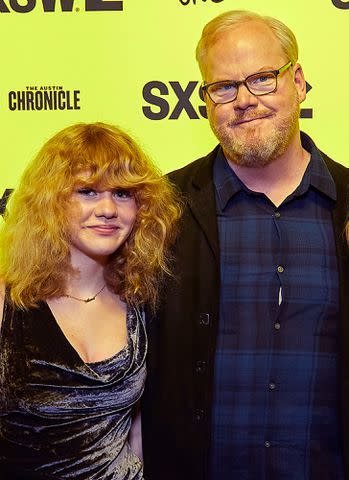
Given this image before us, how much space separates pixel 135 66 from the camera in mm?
2178

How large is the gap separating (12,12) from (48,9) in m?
0.11

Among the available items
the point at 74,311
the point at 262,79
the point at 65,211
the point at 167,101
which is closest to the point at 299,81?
the point at 262,79

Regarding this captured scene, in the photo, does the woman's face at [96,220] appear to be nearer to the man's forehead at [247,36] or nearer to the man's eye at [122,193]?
the man's eye at [122,193]

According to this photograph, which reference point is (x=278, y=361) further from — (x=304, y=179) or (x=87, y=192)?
(x=87, y=192)

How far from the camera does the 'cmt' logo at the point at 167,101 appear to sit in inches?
85.7

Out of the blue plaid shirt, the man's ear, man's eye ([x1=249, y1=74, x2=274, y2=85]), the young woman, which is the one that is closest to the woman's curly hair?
the young woman

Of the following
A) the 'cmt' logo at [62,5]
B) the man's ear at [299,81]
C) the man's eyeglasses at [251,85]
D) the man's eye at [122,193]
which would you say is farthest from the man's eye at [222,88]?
the 'cmt' logo at [62,5]

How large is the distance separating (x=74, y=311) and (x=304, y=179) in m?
0.64

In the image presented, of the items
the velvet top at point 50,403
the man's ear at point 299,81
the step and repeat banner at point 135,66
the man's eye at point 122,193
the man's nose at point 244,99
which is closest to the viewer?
the velvet top at point 50,403

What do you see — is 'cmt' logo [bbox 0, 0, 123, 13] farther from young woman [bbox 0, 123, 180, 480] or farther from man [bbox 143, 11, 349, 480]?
young woman [bbox 0, 123, 180, 480]

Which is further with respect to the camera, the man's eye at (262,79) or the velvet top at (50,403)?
the man's eye at (262,79)

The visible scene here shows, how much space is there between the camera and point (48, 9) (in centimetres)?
218

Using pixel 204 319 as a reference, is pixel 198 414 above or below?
below

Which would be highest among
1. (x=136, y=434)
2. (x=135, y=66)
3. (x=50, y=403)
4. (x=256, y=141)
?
(x=135, y=66)
